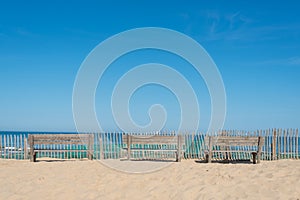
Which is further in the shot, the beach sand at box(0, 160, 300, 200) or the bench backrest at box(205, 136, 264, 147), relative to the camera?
the bench backrest at box(205, 136, 264, 147)

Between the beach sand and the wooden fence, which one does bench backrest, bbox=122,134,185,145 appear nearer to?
the wooden fence

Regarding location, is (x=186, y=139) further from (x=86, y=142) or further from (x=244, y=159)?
(x=86, y=142)

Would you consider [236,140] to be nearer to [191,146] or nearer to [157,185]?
[191,146]

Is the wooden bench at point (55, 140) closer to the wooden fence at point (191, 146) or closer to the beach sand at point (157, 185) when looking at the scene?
the wooden fence at point (191, 146)

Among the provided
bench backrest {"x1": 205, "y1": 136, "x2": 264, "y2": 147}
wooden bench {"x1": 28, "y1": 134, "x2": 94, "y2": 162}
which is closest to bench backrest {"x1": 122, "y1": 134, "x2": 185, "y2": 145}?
bench backrest {"x1": 205, "y1": 136, "x2": 264, "y2": 147}

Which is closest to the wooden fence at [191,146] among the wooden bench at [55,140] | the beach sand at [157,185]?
the wooden bench at [55,140]

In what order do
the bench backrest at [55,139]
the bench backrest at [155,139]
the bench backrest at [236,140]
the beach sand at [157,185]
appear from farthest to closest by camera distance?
the bench backrest at [155,139], the bench backrest at [55,139], the bench backrest at [236,140], the beach sand at [157,185]

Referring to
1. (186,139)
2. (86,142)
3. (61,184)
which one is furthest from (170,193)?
(186,139)

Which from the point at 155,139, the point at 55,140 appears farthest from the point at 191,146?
the point at 55,140

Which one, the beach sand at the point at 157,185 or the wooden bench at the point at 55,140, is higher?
the wooden bench at the point at 55,140

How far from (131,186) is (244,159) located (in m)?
8.82

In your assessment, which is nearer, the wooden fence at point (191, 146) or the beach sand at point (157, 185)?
the beach sand at point (157, 185)

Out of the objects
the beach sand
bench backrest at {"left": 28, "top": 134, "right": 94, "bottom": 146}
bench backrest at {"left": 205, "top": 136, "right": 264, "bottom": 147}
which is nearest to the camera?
the beach sand

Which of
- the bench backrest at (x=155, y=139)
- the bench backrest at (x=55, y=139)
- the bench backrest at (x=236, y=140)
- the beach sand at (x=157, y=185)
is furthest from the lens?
the bench backrest at (x=155, y=139)
